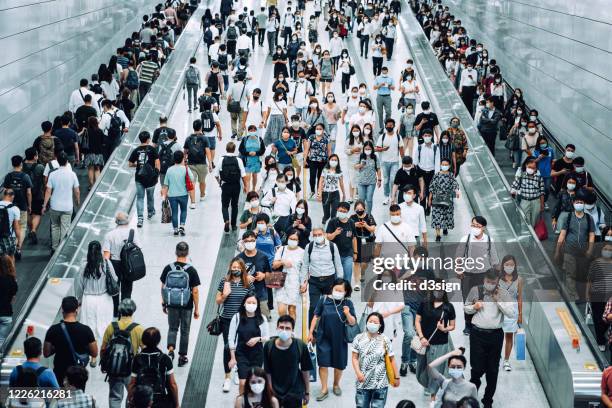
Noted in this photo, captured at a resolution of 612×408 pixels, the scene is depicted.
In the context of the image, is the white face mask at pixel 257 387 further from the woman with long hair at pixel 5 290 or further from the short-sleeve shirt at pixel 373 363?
the woman with long hair at pixel 5 290

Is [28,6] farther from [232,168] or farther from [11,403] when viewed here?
[11,403]

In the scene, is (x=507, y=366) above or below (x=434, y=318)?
below

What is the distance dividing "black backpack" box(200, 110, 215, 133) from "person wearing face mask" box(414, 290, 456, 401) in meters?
8.62

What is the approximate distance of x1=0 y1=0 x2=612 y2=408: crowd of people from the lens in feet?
33.1

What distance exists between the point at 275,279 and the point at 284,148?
17.2 ft

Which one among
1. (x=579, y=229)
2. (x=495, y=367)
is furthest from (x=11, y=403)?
(x=579, y=229)

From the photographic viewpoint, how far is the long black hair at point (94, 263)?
11570 mm

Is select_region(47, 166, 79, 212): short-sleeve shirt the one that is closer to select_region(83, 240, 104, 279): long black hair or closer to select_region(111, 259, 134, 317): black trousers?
select_region(111, 259, 134, 317): black trousers

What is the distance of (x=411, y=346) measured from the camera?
436 inches

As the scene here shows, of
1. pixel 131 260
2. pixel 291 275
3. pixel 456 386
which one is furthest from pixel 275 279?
pixel 456 386

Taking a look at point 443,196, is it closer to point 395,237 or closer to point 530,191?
point 530,191

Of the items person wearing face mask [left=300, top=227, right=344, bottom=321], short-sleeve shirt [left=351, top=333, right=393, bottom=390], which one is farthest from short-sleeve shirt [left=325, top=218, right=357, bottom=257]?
short-sleeve shirt [left=351, top=333, right=393, bottom=390]

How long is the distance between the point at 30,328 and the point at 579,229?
23.3 feet

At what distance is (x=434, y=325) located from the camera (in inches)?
430
